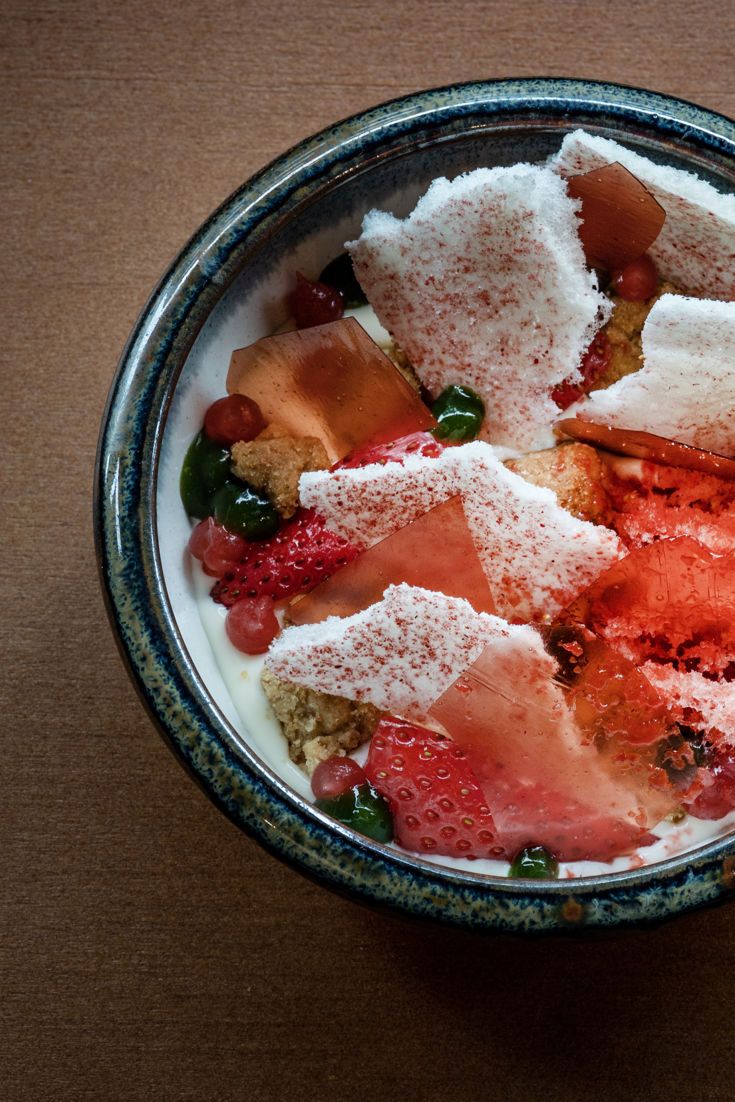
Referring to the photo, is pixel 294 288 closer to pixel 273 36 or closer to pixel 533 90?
pixel 533 90

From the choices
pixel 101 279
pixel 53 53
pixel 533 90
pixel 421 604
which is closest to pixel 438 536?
pixel 421 604

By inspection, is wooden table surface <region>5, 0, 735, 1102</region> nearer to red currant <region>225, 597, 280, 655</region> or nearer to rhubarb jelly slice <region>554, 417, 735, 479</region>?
red currant <region>225, 597, 280, 655</region>

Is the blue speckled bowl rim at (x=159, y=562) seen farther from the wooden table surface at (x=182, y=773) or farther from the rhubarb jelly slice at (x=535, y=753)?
the wooden table surface at (x=182, y=773)

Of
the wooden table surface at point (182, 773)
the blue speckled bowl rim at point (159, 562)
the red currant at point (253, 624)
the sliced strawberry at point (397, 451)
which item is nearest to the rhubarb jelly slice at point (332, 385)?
the sliced strawberry at point (397, 451)

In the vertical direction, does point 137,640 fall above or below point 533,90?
below

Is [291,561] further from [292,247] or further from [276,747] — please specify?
[292,247]

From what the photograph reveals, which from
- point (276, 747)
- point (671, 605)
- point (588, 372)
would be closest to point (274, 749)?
point (276, 747)
